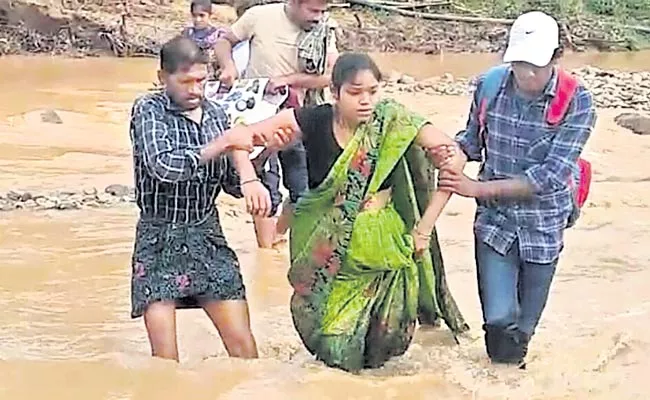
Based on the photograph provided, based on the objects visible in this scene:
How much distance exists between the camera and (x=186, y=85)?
4805 mm

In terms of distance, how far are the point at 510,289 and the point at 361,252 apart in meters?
0.66

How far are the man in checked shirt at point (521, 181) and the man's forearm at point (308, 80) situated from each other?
191cm

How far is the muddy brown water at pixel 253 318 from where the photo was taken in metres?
5.07

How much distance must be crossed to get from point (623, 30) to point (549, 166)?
2192cm

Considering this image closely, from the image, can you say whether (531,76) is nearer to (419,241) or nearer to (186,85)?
(419,241)

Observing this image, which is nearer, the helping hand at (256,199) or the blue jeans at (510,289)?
the helping hand at (256,199)

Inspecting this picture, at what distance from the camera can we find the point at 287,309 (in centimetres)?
676

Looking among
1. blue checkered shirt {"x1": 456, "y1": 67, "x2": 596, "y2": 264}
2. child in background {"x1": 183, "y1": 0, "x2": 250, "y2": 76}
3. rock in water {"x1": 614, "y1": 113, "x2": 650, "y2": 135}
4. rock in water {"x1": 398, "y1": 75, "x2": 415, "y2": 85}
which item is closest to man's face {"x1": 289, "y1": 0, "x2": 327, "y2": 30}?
child in background {"x1": 183, "y1": 0, "x2": 250, "y2": 76}

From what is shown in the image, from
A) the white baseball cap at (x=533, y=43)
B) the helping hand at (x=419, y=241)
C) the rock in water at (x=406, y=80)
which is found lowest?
the rock in water at (x=406, y=80)

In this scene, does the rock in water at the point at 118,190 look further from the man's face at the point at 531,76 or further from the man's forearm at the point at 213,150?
the man's face at the point at 531,76

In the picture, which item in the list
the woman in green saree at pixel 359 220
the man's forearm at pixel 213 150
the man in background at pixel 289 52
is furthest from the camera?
the man in background at pixel 289 52

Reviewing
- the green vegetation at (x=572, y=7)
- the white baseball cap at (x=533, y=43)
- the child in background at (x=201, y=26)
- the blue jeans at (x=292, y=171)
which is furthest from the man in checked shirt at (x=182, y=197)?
the green vegetation at (x=572, y=7)

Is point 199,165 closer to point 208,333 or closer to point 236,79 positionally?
point 208,333

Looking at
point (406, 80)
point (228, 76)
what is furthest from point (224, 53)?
point (406, 80)
